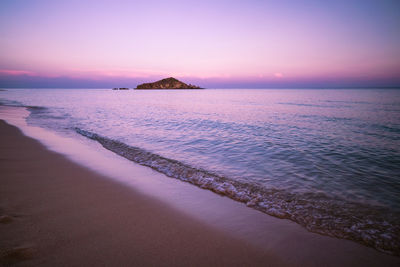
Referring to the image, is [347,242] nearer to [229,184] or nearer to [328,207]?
[328,207]

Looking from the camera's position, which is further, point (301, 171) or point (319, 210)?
point (301, 171)

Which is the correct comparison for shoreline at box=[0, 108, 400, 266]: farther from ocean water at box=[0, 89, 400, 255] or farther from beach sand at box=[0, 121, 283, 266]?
ocean water at box=[0, 89, 400, 255]

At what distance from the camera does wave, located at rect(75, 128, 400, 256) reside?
12.1 feet

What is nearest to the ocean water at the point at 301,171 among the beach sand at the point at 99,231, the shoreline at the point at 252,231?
the shoreline at the point at 252,231

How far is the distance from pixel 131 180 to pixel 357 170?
805cm

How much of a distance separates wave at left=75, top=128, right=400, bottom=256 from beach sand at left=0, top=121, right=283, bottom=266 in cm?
162

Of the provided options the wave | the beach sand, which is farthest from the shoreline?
the wave

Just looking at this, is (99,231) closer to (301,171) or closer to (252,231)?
(252,231)

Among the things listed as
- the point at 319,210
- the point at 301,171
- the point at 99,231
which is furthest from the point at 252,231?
the point at 301,171

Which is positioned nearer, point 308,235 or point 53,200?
point 308,235

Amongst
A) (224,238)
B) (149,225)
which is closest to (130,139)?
(149,225)

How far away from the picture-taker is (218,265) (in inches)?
108

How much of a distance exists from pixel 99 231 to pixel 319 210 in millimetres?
4699

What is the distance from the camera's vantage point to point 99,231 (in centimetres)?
330
